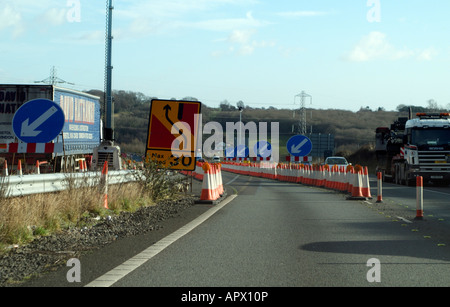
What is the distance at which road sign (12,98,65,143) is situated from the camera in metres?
13.0

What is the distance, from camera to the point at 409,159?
115 ft

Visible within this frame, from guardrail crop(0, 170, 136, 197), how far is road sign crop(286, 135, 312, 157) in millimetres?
25879

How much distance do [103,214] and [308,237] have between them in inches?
181

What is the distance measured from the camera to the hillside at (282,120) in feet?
371

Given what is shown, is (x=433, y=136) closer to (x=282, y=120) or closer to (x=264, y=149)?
(x=264, y=149)

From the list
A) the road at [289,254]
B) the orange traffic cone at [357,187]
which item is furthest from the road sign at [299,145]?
the road at [289,254]

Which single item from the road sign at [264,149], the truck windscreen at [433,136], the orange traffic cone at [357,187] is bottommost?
the orange traffic cone at [357,187]

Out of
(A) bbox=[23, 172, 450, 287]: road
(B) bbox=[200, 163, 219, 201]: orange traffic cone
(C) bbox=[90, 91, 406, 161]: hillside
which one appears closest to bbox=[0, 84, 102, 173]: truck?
(B) bbox=[200, 163, 219, 201]: orange traffic cone

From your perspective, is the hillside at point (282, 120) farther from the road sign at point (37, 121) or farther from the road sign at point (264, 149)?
the road sign at point (37, 121)

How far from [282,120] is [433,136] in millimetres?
117607

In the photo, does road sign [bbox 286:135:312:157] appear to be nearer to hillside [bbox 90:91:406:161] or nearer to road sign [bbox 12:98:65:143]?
road sign [bbox 12:98:65:143]

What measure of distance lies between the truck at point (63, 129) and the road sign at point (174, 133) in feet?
12.2
